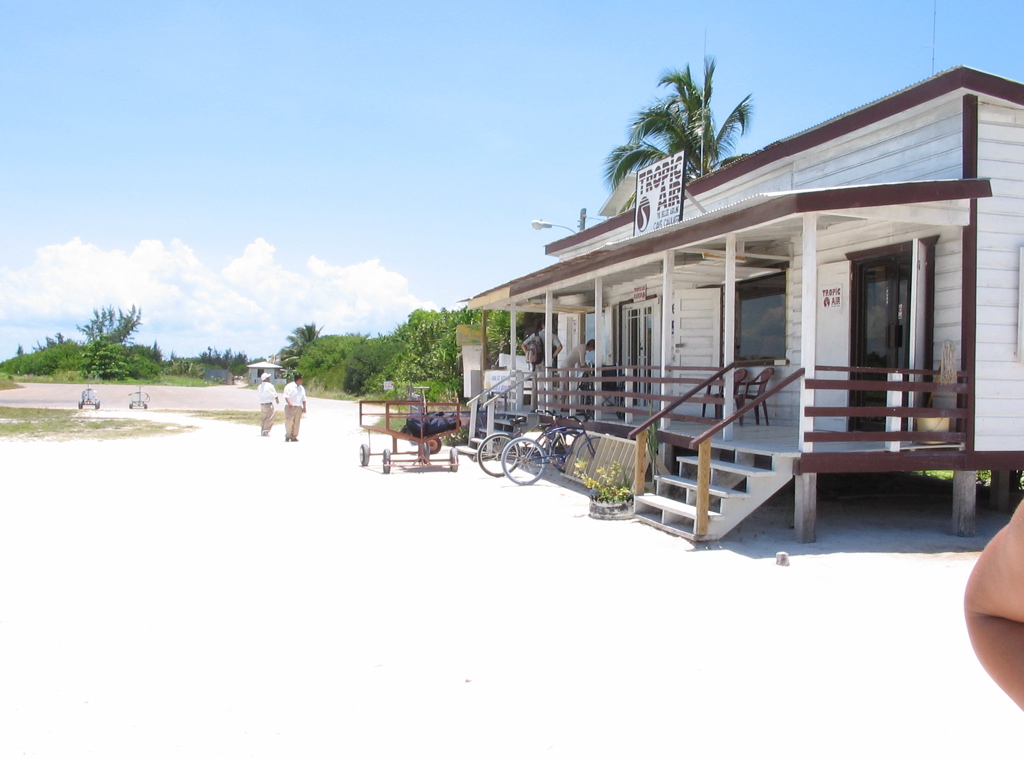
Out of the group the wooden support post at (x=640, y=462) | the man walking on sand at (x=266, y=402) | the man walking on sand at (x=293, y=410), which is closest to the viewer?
the wooden support post at (x=640, y=462)

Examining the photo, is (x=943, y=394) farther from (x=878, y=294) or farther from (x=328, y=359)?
(x=328, y=359)

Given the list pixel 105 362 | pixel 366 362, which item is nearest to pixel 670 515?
pixel 366 362

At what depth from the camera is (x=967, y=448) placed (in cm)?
852

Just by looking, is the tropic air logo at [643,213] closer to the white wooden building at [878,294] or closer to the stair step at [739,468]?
the white wooden building at [878,294]

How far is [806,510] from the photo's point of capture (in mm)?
8016

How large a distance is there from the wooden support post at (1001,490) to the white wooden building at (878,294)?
5 centimetres

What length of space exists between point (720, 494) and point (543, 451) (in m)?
4.39

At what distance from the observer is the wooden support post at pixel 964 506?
8.52 meters

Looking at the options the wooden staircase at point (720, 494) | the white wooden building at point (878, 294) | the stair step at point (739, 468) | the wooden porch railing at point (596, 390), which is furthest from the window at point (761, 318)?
the stair step at point (739, 468)

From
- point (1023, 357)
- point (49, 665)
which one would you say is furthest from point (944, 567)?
point (49, 665)

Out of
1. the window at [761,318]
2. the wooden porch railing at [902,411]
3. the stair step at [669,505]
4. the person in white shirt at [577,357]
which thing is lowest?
the stair step at [669,505]

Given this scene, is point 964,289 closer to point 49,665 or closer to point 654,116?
point 49,665

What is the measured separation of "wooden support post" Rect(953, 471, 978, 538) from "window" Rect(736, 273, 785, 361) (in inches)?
151

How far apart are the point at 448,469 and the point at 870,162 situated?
827cm
